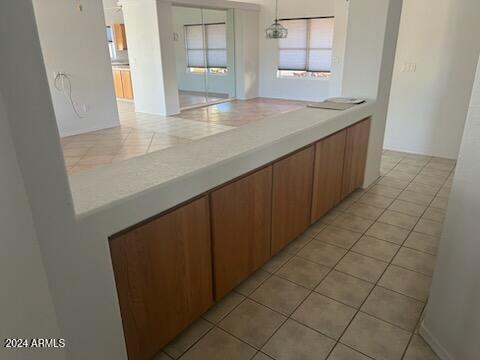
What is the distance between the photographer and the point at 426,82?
4496mm

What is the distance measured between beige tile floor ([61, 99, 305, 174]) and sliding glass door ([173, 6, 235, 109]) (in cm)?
45

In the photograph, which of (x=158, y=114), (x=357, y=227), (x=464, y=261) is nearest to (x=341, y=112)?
(x=357, y=227)

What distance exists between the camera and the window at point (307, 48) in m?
8.34

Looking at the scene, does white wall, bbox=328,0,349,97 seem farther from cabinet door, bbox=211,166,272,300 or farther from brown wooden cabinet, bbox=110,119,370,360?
cabinet door, bbox=211,166,272,300

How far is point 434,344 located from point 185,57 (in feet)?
24.8

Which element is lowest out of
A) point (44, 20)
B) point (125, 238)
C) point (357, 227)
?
point (357, 227)

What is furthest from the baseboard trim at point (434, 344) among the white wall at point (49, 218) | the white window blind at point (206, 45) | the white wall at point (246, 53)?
the white wall at point (246, 53)

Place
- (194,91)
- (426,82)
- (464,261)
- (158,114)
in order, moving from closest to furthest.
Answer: (464,261) → (426,82) → (158,114) → (194,91)

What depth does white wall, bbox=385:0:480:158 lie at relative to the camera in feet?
13.5

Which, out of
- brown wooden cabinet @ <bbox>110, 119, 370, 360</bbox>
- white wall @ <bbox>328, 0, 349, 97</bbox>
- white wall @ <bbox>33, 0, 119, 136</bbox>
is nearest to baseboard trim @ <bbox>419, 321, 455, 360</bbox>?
brown wooden cabinet @ <bbox>110, 119, 370, 360</bbox>

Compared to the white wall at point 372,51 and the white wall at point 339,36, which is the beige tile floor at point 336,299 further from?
the white wall at point 339,36

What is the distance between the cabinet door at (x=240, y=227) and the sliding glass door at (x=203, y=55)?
643 cm

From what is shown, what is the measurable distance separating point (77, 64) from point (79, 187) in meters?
5.30

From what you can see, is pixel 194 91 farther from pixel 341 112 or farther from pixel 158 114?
pixel 341 112
